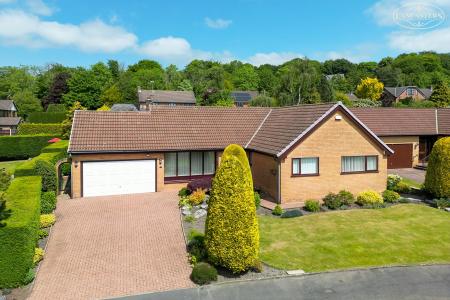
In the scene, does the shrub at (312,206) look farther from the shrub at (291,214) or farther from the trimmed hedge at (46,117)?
the trimmed hedge at (46,117)

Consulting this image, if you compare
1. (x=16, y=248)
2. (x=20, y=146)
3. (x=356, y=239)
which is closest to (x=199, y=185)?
(x=356, y=239)

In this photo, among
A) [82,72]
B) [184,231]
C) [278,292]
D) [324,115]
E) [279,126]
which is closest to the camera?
[278,292]

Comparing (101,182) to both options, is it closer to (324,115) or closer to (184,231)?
(184,231)

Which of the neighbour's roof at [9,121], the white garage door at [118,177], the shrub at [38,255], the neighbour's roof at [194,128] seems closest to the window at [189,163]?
the neighbour's roof at [194,128]

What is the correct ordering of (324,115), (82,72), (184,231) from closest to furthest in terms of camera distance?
Answer: 1. (184,231)
2. (324,115)
3. (82,72)

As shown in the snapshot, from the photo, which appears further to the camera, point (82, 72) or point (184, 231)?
point (82, 72)

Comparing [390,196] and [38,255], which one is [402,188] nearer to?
[390,196]

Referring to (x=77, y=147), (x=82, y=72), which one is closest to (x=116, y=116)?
(x=77, y=147)
